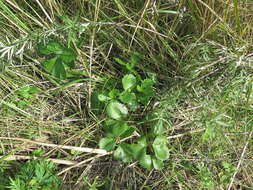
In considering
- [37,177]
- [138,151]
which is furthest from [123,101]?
[37,177]

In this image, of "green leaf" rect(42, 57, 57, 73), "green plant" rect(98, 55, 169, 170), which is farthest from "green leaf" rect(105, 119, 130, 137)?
"green leaf" rect(42, 57, 57, 73)

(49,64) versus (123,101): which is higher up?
(49,64)

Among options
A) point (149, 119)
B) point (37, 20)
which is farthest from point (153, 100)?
point (37, 20)

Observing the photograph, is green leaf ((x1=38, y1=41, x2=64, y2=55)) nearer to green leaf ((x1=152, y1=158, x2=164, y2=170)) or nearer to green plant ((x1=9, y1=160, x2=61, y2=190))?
green plant ((x1=9, y1=160, x2=61, y2=190))

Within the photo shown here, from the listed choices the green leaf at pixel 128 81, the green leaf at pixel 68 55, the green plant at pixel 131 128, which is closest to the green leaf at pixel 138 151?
the green plant at pixel 131 128

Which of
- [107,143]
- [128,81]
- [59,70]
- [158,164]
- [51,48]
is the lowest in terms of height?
[158,164]

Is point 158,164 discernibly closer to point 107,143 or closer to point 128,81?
point 107,143
